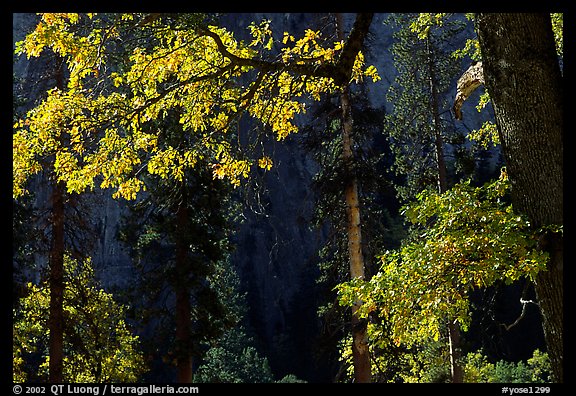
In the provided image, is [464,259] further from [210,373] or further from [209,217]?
[210,373]

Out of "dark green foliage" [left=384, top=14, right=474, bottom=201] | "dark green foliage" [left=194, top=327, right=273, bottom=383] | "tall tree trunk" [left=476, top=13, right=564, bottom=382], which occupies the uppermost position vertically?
"dark green foliage" [left=384, top=14, right=474, bottom=201]

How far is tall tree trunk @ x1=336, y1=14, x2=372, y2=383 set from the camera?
11202 millimetres

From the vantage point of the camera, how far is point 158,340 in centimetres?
1483

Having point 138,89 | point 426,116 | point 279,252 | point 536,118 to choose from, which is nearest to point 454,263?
point 536,118

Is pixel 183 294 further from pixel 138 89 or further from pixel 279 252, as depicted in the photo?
pixel 279 252

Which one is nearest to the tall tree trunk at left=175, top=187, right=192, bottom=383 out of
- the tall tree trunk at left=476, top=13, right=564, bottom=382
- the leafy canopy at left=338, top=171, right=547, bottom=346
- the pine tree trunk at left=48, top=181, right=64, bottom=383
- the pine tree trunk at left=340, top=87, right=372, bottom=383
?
the pine tree trunk at left=48, top=181, right=64, bottom=383

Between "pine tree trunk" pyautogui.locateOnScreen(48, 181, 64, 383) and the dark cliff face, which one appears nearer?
"pine tree trunk" pyautogui.locateOnScreen(48, 181, 64, 383)

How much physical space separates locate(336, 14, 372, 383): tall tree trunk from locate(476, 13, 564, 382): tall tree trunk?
17.7 ft

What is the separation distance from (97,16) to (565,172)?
4.74 m

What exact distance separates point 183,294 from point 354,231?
4681mm

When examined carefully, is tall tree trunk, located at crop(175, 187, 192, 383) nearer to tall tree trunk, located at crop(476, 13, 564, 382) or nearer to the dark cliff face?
tall tree trunk, located at crop(476, 13, 564, 382)

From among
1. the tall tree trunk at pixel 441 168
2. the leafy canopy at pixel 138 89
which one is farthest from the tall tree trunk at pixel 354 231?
the leafy canopy at pixel 138 89

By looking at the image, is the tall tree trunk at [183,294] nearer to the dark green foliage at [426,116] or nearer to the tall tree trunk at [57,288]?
the tall tree trunk at [57,288]

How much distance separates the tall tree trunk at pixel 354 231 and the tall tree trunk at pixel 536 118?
17.7 ft
